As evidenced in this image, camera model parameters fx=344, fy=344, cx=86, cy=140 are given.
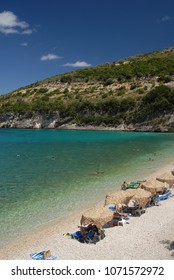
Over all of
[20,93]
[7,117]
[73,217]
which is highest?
[20,93]

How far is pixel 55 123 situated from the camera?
109 meters

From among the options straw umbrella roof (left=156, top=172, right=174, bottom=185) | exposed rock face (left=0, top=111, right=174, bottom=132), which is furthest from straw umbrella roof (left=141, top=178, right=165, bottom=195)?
exposed rock face (left=0, top=111, right=174, bottom=132)

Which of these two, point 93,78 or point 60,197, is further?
point 93,78

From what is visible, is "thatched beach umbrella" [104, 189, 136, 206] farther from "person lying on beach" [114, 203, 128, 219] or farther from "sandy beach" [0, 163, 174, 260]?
"sandy beach" [0, 163, 174, 260]

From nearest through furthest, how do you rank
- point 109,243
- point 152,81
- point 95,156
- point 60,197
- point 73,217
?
point 109,243 < point 73,217 < point 60,197 < point 95,156 < point 152,81

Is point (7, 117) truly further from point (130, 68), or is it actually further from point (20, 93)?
point (130, 68)

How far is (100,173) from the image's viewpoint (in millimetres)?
29734

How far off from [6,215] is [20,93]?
11852 centimetres

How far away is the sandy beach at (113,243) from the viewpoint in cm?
1261

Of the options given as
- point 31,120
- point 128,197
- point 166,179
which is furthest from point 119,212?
point 31,120

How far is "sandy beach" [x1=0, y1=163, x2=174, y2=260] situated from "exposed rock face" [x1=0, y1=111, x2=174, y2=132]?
7312 centimetres

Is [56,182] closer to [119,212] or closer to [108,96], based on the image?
[119,212]
